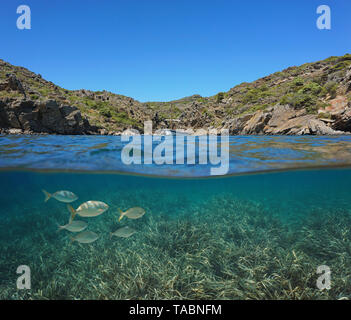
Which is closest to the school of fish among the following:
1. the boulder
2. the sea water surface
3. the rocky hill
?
the sea water surface

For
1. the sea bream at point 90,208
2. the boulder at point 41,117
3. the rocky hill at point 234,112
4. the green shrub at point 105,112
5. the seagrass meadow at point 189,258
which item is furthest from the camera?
the green shrub at point 105,112

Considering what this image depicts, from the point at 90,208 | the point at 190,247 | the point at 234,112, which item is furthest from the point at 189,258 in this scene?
the point at 234,112

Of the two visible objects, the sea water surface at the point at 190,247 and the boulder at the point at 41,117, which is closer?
the sea water surface at the point at 190,247

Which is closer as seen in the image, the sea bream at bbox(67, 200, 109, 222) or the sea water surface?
the sea bream at bbox(67, 200, 109, 222)

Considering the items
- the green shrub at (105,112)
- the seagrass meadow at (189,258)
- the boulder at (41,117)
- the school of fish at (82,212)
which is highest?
the green shrub at (105,112)

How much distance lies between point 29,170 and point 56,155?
191cm

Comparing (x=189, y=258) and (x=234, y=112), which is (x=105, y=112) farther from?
(x=189, y=258)

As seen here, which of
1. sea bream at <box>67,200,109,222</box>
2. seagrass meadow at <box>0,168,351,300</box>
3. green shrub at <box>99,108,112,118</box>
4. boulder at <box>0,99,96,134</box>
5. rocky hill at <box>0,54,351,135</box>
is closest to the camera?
sea bream at <box>67,200,109,222</box>

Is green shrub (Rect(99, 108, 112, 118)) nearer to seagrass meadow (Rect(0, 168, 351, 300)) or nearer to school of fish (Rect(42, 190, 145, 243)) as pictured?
seagrass meadow (Rect(0, 168, 351, 300))

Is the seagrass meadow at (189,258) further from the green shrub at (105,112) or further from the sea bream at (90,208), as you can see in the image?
the green shrub at (105,112)

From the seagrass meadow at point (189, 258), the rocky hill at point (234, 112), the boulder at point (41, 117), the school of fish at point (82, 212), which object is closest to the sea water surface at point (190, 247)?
the seagrass meadow at point (189, 258)

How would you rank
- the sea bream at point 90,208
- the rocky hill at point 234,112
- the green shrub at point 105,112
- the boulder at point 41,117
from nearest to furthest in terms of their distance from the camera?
the sea bream at point 90,208
the rocky hill at point 234,112
the boulder at point 41,117
the green shrub at point 105,112
